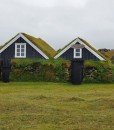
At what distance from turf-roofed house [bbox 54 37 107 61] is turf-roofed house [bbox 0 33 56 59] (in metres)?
1.45

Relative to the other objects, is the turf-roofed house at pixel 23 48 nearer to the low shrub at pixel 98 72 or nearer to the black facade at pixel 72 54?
the black facade at pixel 72 54

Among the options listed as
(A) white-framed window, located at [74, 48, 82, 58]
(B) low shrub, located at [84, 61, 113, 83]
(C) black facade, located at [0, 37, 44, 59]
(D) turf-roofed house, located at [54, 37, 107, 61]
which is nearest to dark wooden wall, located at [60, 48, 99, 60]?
(D) turf-roofed house, located at [54, 37, 107, 61]

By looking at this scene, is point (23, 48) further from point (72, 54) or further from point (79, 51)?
point (79, 51)

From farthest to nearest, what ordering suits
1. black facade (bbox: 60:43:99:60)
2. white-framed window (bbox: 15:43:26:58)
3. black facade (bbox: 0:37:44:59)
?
black facade (bbox: 60:43:99:60) → white-framed window (bbox: 15:43:26:58) → black facade (bbox: 0:37:44:59)

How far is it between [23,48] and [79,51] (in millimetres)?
5892

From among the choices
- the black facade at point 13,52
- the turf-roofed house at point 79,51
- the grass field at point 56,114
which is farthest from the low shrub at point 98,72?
the grass field at point 56,114

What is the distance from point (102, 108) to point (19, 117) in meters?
4.50

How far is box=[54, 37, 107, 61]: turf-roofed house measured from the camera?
164ft

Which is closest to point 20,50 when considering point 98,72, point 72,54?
point 72,54

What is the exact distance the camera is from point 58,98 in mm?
25109

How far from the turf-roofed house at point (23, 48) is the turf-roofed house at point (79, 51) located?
145 cm

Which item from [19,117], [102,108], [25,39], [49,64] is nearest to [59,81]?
[49,64]

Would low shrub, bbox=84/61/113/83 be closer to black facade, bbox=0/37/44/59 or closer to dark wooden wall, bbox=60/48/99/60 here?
black facade, bbox=0/37/44/59

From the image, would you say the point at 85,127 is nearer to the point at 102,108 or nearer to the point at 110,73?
the point at 102,108
